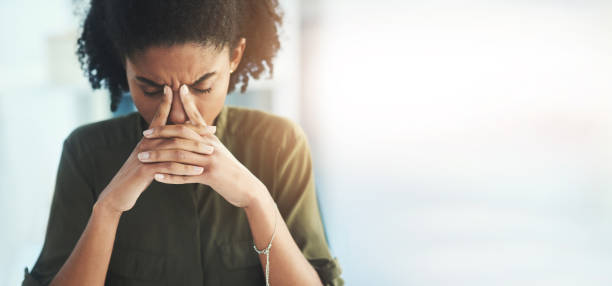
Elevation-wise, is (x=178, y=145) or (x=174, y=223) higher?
(x=178, y=145)

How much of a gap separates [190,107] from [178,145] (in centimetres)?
7

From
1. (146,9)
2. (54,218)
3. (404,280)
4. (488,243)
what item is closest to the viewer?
(146,9)

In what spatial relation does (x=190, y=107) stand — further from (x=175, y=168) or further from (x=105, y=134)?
(x=105, y=134)

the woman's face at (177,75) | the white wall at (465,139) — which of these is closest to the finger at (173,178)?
the woman's face at (177,75)

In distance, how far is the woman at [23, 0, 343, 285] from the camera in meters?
0.79

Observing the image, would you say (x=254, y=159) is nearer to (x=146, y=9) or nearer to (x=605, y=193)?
(x=146, y=9)

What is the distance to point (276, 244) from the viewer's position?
2.75 feet

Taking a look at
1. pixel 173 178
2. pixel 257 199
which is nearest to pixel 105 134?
pixel 173 178

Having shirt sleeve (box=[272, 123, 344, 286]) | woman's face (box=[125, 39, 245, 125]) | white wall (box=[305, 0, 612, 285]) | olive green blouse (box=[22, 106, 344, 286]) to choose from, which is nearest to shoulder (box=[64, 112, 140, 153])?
olive green blouse (box=[22, 106, 344, 286])

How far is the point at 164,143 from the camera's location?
0.79 metres

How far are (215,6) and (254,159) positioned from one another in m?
0.35

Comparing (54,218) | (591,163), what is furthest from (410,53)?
(54,218)

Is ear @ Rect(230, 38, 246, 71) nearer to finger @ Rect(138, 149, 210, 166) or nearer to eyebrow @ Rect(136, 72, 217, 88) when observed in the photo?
eyebrow @ Rect(136, 72, 217, 88)

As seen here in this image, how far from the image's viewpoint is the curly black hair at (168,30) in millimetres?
778
